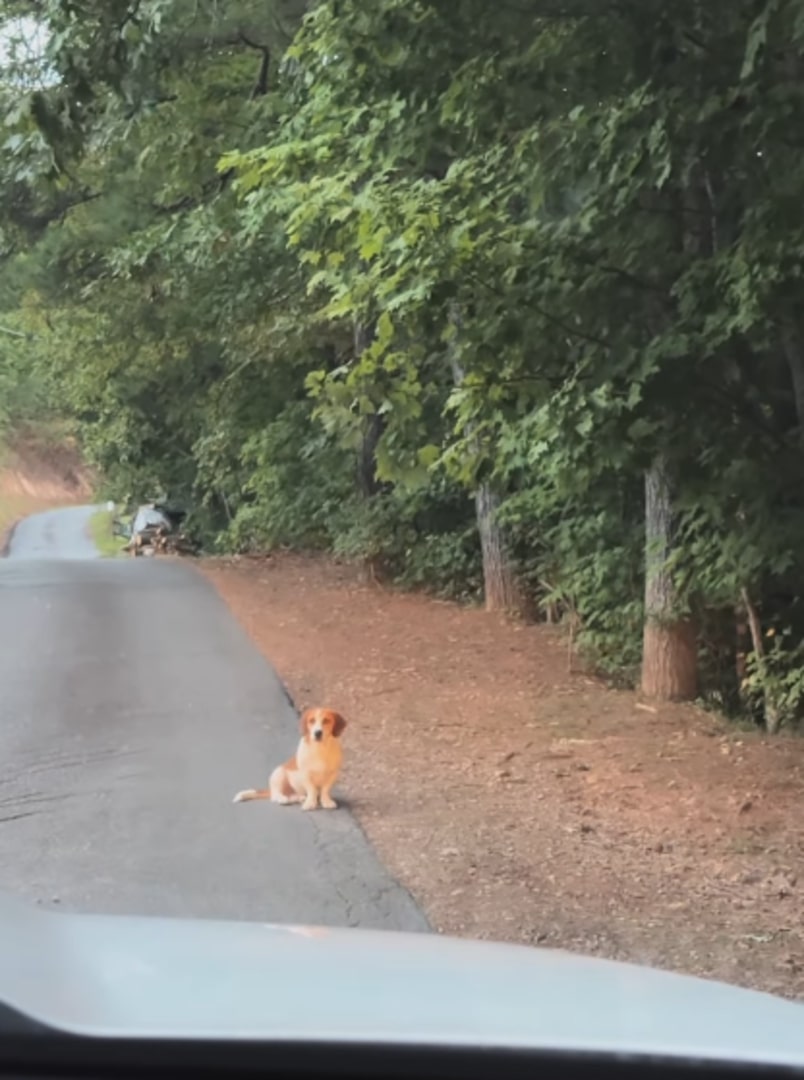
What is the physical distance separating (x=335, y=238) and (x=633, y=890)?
5249 mm

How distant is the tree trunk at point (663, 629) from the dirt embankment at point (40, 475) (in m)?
64.0

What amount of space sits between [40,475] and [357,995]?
87.7 meters

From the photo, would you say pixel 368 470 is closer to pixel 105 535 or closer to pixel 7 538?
pixel 7 538

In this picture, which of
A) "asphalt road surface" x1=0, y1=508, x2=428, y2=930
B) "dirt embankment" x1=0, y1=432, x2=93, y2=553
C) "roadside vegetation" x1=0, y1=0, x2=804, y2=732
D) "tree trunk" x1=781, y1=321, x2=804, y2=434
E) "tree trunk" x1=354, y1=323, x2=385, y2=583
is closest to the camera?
"asphalt road surface" x1=0, y1=508, x2=428, y2=930

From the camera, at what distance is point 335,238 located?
383 inches

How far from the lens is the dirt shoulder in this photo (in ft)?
18.9

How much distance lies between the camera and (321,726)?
731 cm

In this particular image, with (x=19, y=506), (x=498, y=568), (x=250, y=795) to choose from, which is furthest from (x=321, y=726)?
(x=19, y=506)

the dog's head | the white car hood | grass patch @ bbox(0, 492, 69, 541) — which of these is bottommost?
grass patch @ bbox(0, 492, 69, 541)

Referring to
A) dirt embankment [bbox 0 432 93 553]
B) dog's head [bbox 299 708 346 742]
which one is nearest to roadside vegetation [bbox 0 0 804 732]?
dog's head [bbox 299 708 346 742]

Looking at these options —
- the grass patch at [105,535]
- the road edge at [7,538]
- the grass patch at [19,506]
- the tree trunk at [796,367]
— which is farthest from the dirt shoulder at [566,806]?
the grass patch at [19,506]

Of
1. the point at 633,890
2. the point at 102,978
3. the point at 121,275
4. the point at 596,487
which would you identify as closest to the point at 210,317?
the point at 121,275

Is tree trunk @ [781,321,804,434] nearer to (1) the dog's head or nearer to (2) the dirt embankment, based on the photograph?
(1) the dog's head

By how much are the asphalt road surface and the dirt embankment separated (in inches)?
2399
